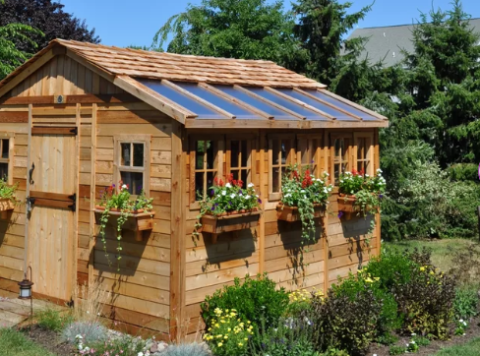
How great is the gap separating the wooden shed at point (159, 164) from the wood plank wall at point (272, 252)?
0.07ft

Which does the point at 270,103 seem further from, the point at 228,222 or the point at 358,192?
the point at 228,222

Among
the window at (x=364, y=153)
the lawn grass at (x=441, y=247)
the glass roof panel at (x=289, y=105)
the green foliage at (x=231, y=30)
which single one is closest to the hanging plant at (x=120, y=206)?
the glass roof panel at (x=289, y=105)

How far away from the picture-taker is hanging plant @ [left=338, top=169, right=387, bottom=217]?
10.5 metres

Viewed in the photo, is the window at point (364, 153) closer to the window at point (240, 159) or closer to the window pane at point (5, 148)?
the window at point (240, 159)

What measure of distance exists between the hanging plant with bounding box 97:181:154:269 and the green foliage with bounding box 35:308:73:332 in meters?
0.96

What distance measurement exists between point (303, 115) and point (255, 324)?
3470 mm

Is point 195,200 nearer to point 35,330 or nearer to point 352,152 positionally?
point 35,330

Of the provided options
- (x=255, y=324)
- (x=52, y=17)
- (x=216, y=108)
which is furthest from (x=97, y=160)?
(x=52, y=17)

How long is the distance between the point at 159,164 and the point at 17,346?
8.91 feet

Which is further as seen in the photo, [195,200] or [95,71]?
[95,71]

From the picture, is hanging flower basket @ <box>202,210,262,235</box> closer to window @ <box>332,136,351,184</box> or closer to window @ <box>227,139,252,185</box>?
window @ <box>227,139,252,185</box>

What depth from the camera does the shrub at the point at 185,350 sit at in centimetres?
730

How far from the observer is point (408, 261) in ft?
33.7

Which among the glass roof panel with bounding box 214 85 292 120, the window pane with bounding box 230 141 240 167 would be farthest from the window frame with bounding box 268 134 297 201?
the window pane with bounding box 230 141 240 167
